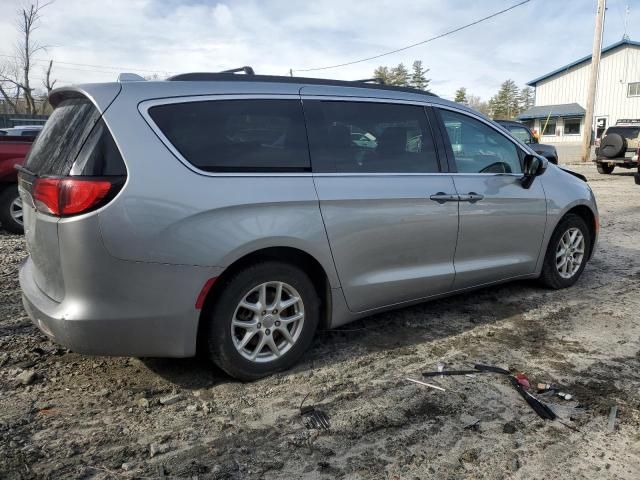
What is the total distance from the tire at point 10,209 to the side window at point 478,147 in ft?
20.3

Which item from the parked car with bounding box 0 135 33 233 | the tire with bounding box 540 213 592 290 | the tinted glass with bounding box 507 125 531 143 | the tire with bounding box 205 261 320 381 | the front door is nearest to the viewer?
the tire with bounding box 205 261 320 381

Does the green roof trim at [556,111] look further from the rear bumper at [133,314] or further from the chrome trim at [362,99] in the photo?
the rear bumper at [133,314]

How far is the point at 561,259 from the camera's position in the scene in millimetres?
5039

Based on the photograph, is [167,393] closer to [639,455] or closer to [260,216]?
[260,216]

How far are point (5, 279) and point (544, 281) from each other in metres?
5.24

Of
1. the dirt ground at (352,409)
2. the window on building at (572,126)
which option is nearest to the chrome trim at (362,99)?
the dirt ground at (352,409)

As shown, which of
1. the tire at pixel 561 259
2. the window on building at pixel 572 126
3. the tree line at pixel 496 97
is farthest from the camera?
the tree line at pixel 496 97

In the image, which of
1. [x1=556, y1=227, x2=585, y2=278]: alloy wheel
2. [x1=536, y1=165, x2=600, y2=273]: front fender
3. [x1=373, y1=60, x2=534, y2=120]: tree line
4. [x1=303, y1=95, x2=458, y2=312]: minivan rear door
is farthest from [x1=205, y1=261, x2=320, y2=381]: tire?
[x1=373, y1=60, x2=534, y2=120]: tree line

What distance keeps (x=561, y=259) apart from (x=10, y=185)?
23.6ft

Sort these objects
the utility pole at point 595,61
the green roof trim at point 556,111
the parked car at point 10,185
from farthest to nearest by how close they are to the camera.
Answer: the green roof trim at point 556,111 < the utility pole at point 595,61 < the parked car at point 10,185

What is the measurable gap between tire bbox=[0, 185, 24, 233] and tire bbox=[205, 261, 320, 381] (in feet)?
19.1

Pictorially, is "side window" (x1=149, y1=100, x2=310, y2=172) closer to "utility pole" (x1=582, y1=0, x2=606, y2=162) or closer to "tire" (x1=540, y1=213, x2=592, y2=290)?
"tire" (x1=540, y1=213, x2=592, y2=290)

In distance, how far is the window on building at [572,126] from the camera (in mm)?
48938

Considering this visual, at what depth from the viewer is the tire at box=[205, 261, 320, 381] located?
118 inches
